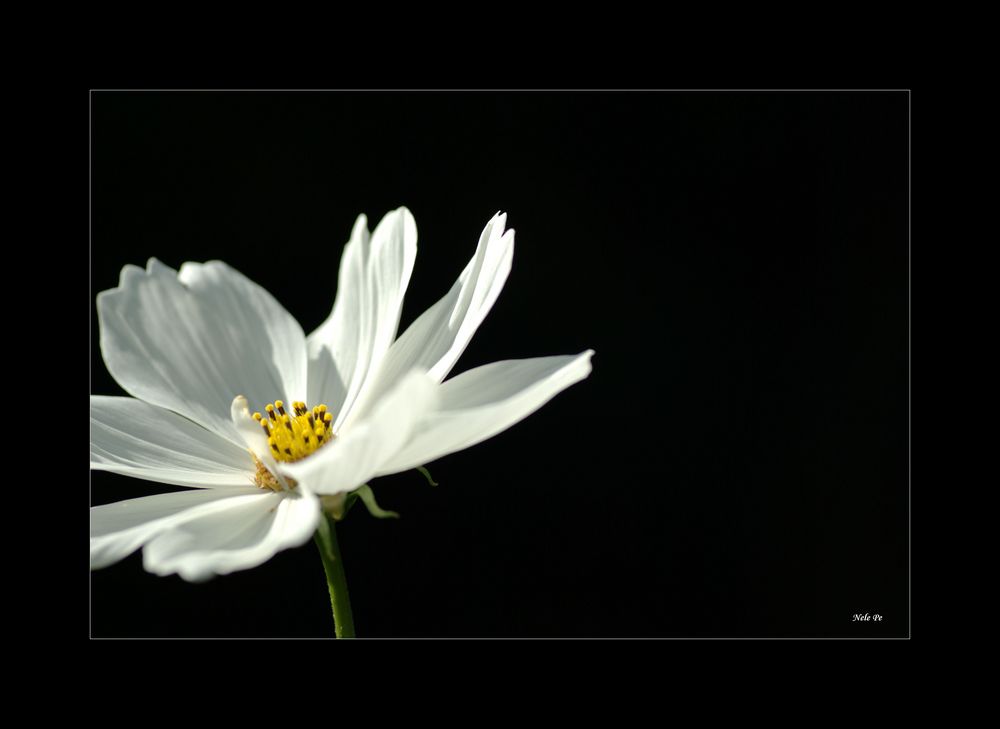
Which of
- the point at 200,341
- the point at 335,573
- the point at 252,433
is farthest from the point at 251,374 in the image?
the point at 335,573

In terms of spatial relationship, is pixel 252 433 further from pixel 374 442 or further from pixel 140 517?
pixel 374 442

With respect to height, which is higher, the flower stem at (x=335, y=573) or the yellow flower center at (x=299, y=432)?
the yellow flower center at (x=299, y=432)

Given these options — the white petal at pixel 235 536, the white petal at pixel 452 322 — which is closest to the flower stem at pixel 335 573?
the white petal at pixel 235 536

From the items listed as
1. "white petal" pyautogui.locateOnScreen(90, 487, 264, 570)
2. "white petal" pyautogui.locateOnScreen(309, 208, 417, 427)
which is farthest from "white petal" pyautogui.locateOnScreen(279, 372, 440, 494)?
"white petal" pyautogui.locateOnScreen(309, 208, 417, 427)

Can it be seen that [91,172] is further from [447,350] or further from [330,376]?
[447,350]

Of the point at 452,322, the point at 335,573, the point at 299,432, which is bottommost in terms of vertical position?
the point at 335,573

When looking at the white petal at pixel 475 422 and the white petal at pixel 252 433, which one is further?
the white petal at pixel 252 433

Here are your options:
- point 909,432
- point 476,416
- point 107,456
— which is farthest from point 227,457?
point 909,432

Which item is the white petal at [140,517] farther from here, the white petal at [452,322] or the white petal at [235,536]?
the white petal at [452,322]
